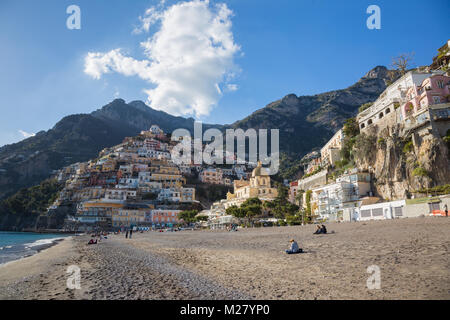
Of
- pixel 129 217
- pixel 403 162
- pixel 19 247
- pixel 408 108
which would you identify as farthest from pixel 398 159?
pixel 129 217

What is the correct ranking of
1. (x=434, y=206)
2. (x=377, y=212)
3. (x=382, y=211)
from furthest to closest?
(x=377, y=212)
(x=382, y=211)
(x=434, y=206)

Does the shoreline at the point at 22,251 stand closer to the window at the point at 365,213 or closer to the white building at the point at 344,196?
the window at the point at 365,213

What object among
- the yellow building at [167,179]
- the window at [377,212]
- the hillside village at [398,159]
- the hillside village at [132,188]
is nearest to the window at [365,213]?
the hillside village at [398,159]

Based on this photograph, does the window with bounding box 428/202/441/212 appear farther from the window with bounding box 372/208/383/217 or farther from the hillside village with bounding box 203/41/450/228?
the window with bounding box 372/208/383/217

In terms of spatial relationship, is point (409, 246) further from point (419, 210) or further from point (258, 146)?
point (258, 146)

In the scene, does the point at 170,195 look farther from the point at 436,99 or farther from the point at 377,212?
the point at 436,99

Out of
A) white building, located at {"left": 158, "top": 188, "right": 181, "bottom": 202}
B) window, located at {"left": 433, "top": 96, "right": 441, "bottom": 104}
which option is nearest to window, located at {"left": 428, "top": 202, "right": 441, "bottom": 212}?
window, located at {"left": 433, "top": 96, "right": 441, "bottom": 104}

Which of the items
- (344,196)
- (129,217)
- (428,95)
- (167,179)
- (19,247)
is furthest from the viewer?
(167,179)
